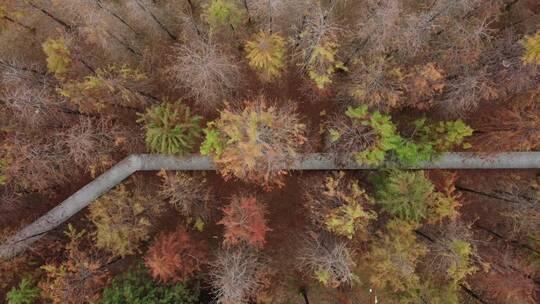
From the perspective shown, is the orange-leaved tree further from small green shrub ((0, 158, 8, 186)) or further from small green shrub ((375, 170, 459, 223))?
small green shrub ((0, 158, 8, 186))

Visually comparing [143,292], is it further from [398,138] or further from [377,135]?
[398,138]

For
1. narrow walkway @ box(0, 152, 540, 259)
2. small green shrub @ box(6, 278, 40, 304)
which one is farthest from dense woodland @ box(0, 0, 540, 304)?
narrow walkway @ box(0, 152, 540, 259)

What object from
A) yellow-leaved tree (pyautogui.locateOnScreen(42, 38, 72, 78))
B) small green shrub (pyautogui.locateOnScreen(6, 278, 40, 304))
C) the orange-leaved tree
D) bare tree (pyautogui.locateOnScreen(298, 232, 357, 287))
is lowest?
small green shrub (pyautogui.locateOnScreen(6, 278, 40, 304))

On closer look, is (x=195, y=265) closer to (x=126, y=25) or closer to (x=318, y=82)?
(x=318, y=82)

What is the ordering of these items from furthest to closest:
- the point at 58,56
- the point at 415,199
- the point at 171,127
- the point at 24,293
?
the point at 58,56, the point at 24,293, the point at 171,127, the point at 415,199

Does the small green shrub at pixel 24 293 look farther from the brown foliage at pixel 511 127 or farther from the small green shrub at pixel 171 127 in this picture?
the brown foliage at pixel 511 127

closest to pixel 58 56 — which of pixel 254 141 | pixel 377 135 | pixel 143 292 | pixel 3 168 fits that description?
pixel 3 168

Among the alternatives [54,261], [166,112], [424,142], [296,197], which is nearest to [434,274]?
[424,142]
